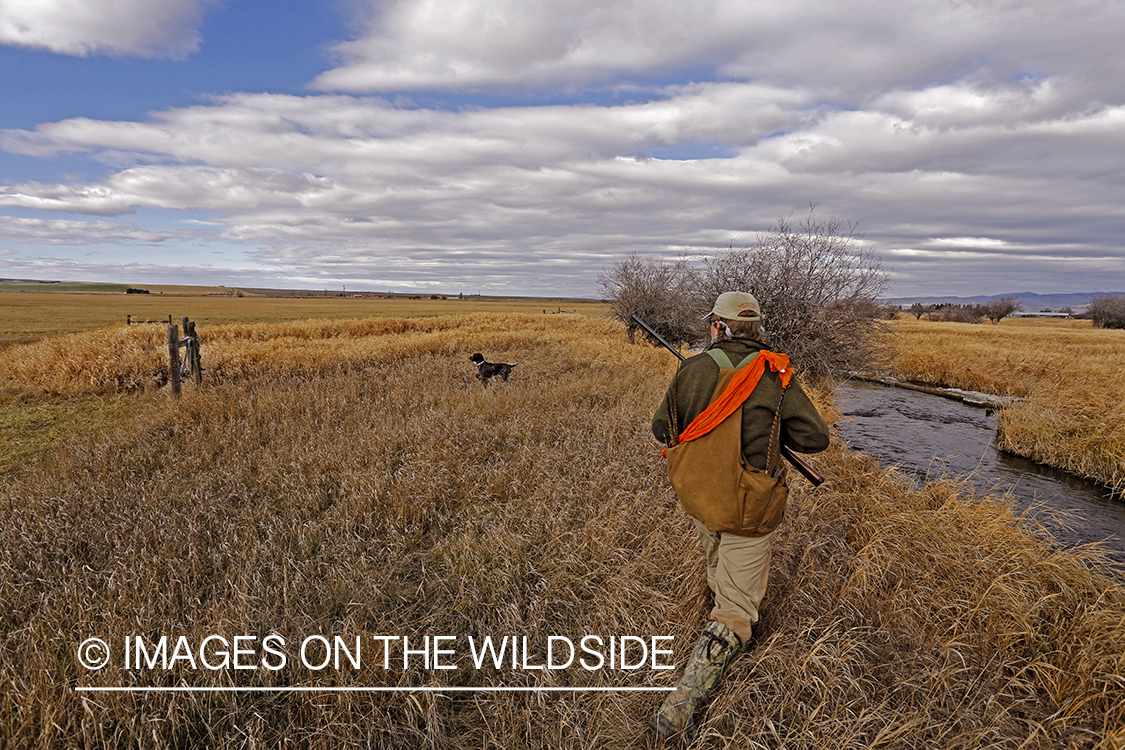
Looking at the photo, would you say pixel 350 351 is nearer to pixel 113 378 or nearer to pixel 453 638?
pixel 113 378

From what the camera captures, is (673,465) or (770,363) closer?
(770,363)

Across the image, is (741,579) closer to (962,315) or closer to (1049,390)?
(1049,390)

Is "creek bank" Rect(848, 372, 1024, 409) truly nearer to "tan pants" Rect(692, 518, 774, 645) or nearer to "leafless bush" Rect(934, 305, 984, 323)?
"tan pants" Rect(692, 518, 774, 645)

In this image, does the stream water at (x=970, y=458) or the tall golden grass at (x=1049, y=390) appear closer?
the stream water at (x=970, y=458)

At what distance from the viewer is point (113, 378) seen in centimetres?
1270

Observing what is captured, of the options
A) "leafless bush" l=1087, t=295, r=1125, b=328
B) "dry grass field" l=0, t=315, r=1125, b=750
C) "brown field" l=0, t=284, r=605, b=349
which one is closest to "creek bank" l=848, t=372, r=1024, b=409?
"dry grass field" l=0, t=315, r=1125, b=750

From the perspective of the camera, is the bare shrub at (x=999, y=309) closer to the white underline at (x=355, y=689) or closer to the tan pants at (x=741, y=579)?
the tan pants at (x=741, y=579)

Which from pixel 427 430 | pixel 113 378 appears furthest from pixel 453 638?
pixel 113 378

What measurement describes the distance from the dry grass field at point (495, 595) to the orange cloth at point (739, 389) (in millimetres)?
1592

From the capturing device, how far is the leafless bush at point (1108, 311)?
48719 millimetres

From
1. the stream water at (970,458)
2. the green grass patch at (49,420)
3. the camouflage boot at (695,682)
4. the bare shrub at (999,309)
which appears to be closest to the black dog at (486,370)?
the green grass patch at (49,420)

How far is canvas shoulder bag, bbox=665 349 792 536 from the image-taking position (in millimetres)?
2818

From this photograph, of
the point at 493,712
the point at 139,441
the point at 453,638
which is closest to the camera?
the point at 493,712

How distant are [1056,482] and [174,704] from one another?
46.5ft
